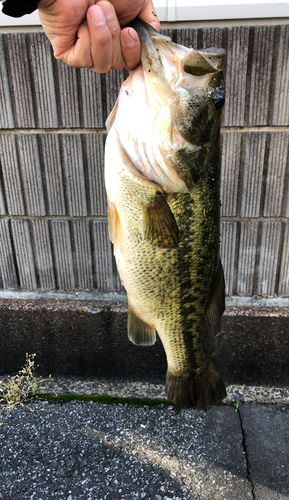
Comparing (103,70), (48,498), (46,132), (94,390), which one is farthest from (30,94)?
(48,498)

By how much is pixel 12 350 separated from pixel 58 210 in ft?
4.21

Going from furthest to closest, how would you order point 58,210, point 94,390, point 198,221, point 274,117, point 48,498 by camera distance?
point 94,390 → point 58,210 → point 274,117 → point 48,498 → point 198,221

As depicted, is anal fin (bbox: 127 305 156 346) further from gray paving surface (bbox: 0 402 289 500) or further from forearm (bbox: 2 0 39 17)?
forearm (bbox: 2 0 39 17)

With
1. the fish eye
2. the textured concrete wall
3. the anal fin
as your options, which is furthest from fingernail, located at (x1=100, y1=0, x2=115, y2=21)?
the anal fin

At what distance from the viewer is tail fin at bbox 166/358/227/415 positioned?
6.52ft

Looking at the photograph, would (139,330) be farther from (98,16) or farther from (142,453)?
(98,16)

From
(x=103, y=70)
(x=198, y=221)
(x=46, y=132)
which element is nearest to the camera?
(x=103, y=70)

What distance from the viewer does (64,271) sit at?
10.1 ft

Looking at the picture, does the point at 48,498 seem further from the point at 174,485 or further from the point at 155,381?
the point at 155,381

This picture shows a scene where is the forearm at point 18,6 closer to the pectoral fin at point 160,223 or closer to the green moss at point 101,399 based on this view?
the pectoral fin at point 160,223

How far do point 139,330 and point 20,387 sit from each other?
1.79 metres

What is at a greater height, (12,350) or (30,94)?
(30,94)

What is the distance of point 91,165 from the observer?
2715 millimetres

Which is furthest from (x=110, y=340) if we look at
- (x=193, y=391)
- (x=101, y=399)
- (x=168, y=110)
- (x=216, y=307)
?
(x=168, y=110)
